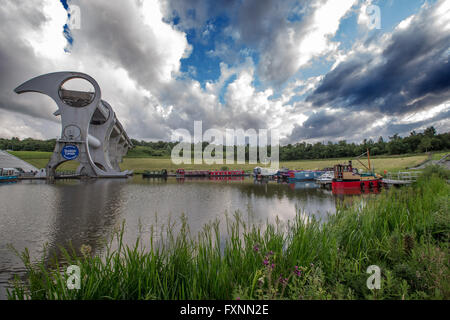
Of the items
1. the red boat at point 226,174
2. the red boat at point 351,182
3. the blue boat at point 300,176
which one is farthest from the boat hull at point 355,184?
the red boat at point 226,174

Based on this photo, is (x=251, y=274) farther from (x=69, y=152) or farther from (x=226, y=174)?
(x=226, y=174)

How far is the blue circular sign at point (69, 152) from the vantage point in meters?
36.9

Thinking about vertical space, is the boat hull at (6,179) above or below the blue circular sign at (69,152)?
below

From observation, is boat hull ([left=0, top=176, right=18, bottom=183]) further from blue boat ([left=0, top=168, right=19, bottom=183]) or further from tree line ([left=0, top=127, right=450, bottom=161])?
tree line ([left=0, top=127, right=450, bottom=161])

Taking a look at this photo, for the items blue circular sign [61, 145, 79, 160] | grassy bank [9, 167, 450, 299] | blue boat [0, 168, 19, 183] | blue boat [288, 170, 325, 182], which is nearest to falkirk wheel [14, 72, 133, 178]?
blue circular sign [61, 145, 79, 160]

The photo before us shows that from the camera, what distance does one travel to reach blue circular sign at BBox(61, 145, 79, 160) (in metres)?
36.9

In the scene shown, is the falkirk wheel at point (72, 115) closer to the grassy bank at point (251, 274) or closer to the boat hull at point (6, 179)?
the boat hull at point (6, 179)

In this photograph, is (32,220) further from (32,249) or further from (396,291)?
(396,291)

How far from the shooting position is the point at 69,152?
37156mm

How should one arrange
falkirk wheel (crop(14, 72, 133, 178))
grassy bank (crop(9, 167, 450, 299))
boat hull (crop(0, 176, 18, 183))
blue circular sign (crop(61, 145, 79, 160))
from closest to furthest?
grassy bank (crop(9, 167, 450, 299)), boat hull (crop(0, 176, 18, 183)), falkirk wheel (crop(14, 72, 133, 178)), blue circular sign (crop(61, 145, 79, 160))

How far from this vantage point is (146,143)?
139250 millimetres

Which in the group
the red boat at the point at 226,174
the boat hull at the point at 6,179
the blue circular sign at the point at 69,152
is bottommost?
the red boat at the point at 226,174

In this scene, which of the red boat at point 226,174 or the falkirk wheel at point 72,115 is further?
the red boat at point 226,174

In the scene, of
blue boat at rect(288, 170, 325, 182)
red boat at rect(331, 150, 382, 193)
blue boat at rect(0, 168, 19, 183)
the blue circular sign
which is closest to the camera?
red boat at rect(331, 150, 382, 193)
